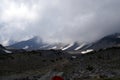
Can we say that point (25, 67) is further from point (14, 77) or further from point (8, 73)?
point (14, 77)

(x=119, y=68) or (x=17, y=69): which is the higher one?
(x=17, y=69)

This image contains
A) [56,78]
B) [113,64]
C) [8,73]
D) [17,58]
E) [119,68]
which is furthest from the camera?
[17,58]

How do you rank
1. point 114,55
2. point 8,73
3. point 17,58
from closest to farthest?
point 8,73 → point 114,55 → point 17,58

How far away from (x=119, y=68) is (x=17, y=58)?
59.5m

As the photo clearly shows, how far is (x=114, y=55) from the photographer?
361ft

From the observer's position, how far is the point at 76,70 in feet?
262

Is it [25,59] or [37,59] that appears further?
[37,59]

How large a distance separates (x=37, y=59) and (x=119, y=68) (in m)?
65.5

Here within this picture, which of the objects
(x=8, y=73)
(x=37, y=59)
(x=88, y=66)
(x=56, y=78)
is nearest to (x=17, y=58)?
(x=37, y=59)

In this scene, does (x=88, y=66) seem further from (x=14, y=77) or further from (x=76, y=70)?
(x=14, y=77)

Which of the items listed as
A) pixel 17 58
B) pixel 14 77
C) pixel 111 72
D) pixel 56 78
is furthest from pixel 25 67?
pixel 56 78

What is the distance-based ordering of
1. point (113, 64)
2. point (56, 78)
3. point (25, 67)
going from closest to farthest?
point (56, 78) < point (113, 64) < point (25, 67)

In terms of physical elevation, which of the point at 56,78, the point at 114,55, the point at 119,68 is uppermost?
the point at 114,55

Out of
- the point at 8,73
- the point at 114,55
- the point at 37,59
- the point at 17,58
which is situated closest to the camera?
the point at 8,73
